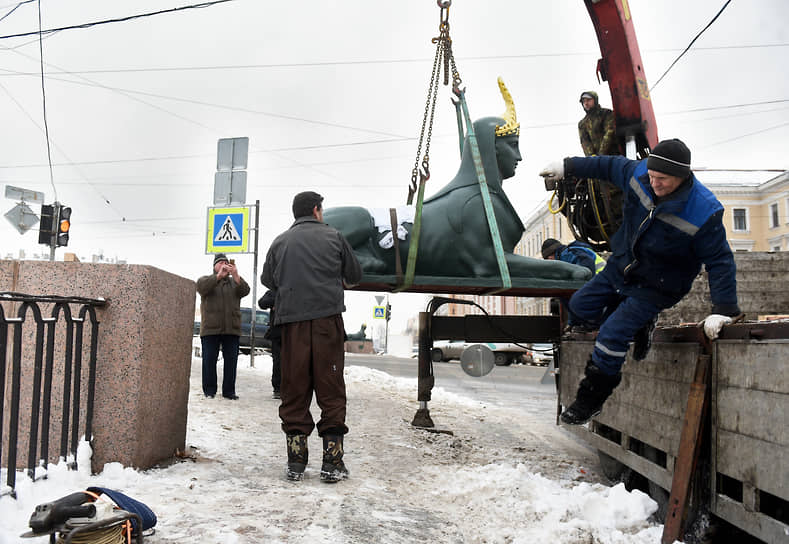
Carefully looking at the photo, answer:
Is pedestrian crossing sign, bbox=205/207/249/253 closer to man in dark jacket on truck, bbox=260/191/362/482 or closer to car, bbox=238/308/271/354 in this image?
man in dark jacket on truck, bbox=260/191/362/482

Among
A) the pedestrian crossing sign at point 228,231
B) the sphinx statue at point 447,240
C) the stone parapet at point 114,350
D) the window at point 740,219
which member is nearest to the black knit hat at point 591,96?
the sphinx statue at point 447,240

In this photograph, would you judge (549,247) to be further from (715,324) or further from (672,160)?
(715,324)

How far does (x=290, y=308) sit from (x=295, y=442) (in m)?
0.82

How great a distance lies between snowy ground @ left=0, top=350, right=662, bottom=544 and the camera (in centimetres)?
284

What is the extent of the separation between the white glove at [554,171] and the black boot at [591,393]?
1139 mm

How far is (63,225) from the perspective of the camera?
13.3 metres

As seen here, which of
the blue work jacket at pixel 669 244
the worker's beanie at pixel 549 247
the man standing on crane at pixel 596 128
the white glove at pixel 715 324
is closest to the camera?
the white glove at pixel 715 324

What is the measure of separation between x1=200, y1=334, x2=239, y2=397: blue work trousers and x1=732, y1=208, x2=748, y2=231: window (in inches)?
1771

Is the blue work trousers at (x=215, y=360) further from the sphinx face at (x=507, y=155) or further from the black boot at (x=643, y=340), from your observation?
the black boot at (x=643, y=340)

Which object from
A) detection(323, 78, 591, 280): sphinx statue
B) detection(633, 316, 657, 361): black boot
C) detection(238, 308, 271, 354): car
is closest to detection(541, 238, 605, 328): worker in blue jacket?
detection(323, 78, 591, 280): sphinx statue

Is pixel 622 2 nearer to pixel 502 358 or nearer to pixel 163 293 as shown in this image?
pixel 163 293

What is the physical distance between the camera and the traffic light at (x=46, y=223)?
13.1 m

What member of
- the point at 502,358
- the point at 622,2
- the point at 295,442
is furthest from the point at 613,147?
the point at 502,358

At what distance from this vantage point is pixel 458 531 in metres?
3.23
